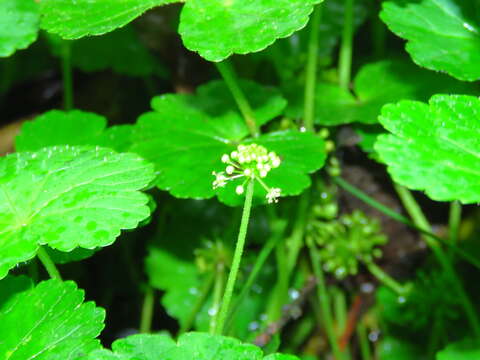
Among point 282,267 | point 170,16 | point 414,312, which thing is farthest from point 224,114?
point 170,16

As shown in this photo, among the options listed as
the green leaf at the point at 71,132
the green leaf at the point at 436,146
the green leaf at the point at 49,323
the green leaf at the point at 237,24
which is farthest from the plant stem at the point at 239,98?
the green leaf at the point at 49,323

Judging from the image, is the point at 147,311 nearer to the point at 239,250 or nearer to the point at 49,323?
the point at 49,323

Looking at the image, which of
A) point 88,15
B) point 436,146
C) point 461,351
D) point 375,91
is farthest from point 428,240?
point 88,15

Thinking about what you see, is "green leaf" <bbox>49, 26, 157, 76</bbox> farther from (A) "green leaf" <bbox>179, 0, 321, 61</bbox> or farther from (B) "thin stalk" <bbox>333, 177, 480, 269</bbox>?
(A) "green leaf" <bbox>179, 0, 321, 61</bbox>

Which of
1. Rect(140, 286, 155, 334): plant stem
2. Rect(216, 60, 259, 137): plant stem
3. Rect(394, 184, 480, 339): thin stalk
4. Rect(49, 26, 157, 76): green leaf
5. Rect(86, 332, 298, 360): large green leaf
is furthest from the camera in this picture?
Rect(49, 26, 157, 76): green leaf

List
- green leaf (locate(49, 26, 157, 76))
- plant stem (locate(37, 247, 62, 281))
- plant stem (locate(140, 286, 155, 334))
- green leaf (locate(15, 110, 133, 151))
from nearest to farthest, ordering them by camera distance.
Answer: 1. plant stem (locate(37, 247, 62, 281))
2. green leaf (locate(15, 110, 133, 151))
3. plant stem (locate(140, 286, 155, 334))
4. green leaf (locate(49, 26, 157, 76))

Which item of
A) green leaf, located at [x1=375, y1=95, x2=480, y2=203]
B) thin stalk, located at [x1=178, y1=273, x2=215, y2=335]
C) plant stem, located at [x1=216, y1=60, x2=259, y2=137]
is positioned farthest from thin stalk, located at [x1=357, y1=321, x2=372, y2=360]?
green leaf, located at [x1=375, y1=95, x2=480, y2=203]
